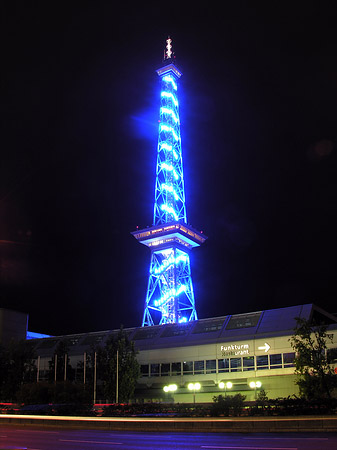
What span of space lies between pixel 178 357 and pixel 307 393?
1071 inches

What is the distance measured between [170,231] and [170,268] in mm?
9149

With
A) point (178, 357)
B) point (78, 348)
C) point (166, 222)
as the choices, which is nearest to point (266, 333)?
point (178, 357)

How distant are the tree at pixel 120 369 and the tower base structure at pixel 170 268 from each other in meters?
54.7

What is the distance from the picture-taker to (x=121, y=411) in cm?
3947

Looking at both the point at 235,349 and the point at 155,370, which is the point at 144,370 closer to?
the point at 155,370

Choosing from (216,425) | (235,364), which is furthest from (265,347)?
(216,425)

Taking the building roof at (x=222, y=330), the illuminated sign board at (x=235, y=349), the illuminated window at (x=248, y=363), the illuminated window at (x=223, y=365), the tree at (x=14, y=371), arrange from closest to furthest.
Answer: the illuminated window at (x=248, y=363), the illuminated sign board at (x=235, y=349), the building roof at (x=222, y=330), the illuminated window at (x=223, y=365), the tree at (x=14, y=371)

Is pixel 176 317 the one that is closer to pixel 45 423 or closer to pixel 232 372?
pixel 232 372

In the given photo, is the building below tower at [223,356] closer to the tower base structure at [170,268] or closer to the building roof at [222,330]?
the building roof at [222,330]

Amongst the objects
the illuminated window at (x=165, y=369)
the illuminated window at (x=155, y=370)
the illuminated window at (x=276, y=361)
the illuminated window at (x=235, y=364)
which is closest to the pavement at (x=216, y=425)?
the illuminated window at (x=276, y=361)

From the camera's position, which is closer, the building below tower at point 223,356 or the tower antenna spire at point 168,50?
the building below tower at point 223,356

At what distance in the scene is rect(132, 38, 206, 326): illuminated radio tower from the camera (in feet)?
383

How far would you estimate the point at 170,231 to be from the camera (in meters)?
121

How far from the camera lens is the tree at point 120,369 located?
2110 inches
